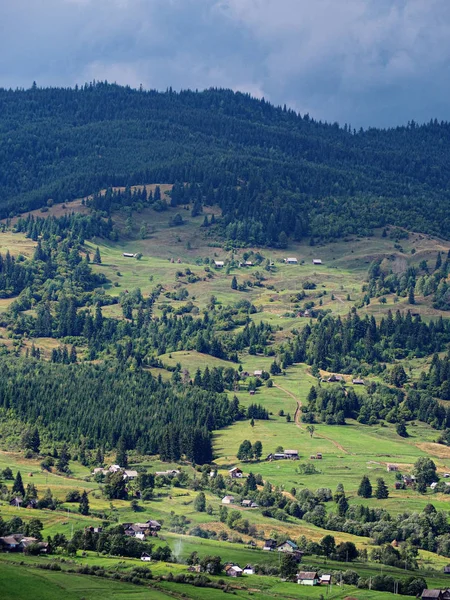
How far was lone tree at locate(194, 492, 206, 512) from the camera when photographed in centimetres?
17788

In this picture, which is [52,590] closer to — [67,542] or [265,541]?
[67,542]

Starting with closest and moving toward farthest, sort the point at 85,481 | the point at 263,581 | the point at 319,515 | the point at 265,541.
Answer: the point at 263,581
the point at 265,541
the point at 319,515
the point at 85,481

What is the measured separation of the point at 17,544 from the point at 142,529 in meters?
19.3

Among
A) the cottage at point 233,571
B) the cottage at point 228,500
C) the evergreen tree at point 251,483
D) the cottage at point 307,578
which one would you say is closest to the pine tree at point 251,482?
the evergreen tree at point 251,483

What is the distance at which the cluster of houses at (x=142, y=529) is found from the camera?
6299 inches

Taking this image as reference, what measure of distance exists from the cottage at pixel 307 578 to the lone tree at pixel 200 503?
36.8 metres

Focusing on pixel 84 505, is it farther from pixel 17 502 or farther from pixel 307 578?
pixel 307 578

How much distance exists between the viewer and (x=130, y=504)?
179 m

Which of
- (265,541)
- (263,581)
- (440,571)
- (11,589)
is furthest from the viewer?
(265,541)

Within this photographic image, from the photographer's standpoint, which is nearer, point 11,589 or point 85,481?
point 11,589

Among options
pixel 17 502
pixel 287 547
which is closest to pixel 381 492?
pixel 287 547

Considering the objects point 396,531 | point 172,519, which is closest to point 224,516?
point 172,519

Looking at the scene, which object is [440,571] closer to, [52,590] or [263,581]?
[263,581]

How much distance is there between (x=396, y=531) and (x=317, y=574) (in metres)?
26.6
